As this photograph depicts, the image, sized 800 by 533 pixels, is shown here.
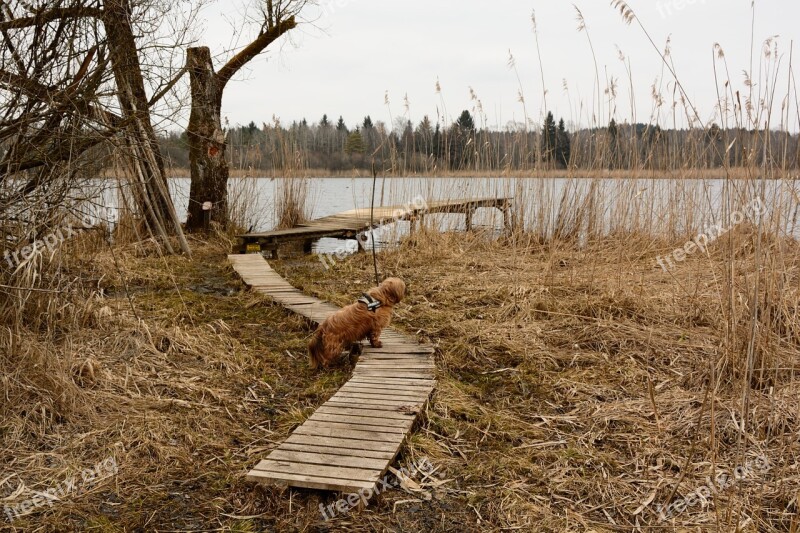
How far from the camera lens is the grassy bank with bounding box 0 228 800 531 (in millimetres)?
2312

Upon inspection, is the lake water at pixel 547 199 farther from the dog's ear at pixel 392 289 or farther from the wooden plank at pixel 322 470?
the wooden plank at pixel 322 470

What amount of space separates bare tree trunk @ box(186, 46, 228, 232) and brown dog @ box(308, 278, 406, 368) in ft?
15.5

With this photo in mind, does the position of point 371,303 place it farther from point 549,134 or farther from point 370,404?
point 549,134

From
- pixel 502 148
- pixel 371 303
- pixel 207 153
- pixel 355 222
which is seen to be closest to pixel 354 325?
pixel 371 303

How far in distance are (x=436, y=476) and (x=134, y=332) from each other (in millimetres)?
2266

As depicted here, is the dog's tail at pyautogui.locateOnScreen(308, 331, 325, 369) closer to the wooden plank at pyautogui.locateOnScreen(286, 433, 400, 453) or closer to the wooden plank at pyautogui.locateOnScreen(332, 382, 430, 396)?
the wooden plank at pyautogui.locateOnScreen(332, 382, 430, 396)

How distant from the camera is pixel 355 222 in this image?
836cm

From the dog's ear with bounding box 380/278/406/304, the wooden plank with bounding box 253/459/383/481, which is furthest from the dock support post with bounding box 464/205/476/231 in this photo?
the wooden plank with bounding box 253/459/383/481

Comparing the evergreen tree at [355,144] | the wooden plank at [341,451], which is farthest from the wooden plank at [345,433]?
the evergreen tree at [355,144]

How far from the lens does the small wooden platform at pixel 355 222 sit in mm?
7480

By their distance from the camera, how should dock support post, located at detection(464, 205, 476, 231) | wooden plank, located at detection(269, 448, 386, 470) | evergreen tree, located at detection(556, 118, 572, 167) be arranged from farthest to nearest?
1. dock support post, located at detection(464, 205, 476, 231)
2. evergreen tree, located at detection(556, 118, 572, 167)
3. wooden plank, located at detection(269, 448, 386, 470)

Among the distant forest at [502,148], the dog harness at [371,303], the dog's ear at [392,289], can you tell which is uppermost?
the distant forest at [502,148]

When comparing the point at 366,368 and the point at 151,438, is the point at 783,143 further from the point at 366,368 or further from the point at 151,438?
the point at 151,438

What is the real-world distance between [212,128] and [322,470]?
6540 millimetres
